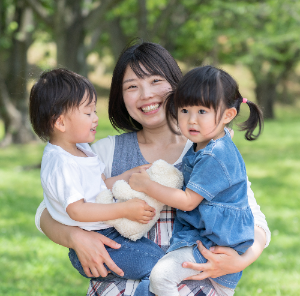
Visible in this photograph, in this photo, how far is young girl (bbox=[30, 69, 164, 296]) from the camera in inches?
75.4

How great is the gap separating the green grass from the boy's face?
152 centimetres

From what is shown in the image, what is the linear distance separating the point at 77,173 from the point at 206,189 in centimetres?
63

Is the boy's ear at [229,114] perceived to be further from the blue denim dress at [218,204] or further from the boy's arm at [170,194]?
the boy's arm at [170,194]

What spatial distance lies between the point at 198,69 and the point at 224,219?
71cm

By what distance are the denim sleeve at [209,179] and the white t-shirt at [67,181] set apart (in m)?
0.51

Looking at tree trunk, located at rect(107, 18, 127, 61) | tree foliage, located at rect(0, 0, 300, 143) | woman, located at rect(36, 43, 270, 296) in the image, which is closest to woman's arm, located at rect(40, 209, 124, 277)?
woman, located at rect(36, 43, 270, 296)

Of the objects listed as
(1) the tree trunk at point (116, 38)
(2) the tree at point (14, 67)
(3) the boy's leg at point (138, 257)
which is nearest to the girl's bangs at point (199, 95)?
(3) the boy's leg at point (138, 257)

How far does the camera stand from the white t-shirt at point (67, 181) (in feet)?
6.23

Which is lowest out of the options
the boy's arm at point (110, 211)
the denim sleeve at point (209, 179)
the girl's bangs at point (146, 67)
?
the boy's arm at point (110, 211)

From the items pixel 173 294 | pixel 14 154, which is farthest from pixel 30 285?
pixel 14 154

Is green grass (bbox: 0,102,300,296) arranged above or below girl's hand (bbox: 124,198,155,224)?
below

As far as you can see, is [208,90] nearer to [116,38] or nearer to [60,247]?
[60,247]

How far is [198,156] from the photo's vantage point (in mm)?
1900

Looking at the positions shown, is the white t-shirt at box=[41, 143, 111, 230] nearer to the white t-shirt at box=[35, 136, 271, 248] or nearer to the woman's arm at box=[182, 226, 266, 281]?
the white t-shirt at box=[35, 136, 271, 248]
